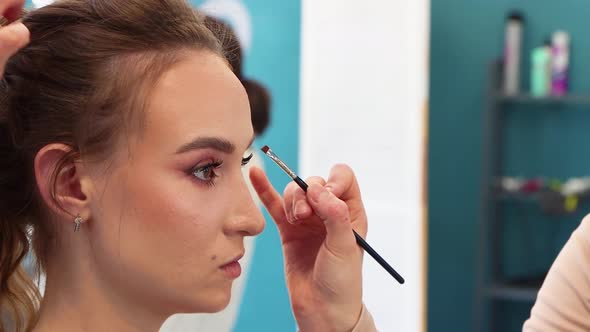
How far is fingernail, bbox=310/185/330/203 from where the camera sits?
1066 millimetres

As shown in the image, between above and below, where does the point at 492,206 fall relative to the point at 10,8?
below

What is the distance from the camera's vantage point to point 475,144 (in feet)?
12.7

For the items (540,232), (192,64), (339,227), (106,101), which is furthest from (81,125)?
(540,232)

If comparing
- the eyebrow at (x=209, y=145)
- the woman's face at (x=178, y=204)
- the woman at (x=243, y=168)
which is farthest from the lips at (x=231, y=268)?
the woman at (x=243, y=168)

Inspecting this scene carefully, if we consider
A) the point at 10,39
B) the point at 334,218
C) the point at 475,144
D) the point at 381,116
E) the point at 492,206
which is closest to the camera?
the point at 10,39

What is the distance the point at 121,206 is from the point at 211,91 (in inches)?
6.4

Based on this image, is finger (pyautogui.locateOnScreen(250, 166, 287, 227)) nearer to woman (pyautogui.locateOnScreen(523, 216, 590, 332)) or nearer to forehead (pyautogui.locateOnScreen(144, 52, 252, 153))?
forehead (pyautogui.locateOnScreen(144, 52, 252, 153))

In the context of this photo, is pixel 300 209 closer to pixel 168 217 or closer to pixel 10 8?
pixel 168 217

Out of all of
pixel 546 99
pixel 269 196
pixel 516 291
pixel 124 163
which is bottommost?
pixel 516 291

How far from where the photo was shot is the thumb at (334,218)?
3.48ft

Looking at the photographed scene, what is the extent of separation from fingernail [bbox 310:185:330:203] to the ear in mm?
275

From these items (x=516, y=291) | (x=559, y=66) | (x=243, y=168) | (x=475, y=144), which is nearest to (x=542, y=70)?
(x=559, y=66)

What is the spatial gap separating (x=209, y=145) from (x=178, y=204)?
0.24ft

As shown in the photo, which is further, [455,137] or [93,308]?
[455,137]
